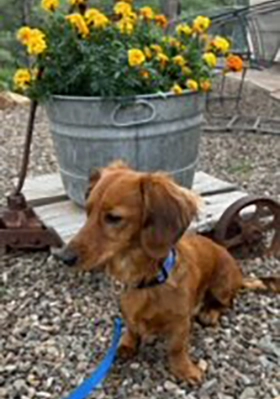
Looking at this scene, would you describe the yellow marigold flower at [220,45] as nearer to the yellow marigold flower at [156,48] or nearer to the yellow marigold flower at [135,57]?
the yellow marigold flower at [156,48]

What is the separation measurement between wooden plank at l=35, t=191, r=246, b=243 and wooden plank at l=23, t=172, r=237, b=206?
0.05 meters

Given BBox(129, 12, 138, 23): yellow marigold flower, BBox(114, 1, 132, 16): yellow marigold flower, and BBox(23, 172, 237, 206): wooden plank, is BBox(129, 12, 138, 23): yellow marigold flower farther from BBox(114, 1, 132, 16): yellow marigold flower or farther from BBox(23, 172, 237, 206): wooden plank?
BBox(23, 172, 237, 206): wooden plank

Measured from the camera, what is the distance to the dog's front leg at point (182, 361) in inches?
80.7

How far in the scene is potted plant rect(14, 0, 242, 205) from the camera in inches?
106

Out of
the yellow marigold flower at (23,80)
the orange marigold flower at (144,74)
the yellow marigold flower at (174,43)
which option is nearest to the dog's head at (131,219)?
the orange marigold flower at (144,74)

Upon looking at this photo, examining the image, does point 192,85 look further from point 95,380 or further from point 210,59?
point 95,380

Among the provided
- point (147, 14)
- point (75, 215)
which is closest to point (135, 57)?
point (147, 14)

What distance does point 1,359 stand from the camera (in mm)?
2248

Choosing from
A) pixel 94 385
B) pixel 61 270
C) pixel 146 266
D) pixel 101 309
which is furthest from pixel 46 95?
pixel 94 385

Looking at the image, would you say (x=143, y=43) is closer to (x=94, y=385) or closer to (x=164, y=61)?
(x=164, y=61)

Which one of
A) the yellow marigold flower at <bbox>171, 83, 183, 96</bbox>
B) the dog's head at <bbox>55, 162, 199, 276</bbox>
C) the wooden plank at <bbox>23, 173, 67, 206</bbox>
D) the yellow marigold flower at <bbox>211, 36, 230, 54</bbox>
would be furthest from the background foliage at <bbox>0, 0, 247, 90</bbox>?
the dog's head at <bbox>55, 162, 199, 276</bbox>

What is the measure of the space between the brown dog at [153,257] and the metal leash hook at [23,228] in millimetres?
779

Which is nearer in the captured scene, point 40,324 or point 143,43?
point 40,324

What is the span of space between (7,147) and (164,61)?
2662 millimetres
